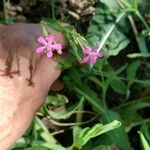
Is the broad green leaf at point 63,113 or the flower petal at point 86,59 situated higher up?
the flower petal at point 86,59

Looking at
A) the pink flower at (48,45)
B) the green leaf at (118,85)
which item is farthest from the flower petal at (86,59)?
the green leaf at (118,85)

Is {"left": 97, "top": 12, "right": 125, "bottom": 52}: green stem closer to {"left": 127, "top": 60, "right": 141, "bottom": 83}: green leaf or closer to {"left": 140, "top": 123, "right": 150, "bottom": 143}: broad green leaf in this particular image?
{"left": 127, "top": 60, "right": 141, "bottom": 83}: green leaf

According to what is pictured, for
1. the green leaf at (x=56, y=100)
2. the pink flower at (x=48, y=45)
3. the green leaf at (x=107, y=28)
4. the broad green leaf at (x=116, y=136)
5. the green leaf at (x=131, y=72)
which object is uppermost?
the pink flower at (x=48, y=45)

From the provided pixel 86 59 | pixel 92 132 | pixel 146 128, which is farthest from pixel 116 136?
pixel 86 59

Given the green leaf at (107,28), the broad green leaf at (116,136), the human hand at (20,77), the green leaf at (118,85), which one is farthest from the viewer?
the green leaf at (107,28)

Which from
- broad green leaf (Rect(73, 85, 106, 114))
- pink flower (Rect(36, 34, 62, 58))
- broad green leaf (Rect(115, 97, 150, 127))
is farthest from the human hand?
broad green leaf (Rect(115, 97, 150, 127))

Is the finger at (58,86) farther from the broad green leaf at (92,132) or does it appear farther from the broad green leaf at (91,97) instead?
the broad green leaf at (92,132)

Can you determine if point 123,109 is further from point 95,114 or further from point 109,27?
point 109,27
